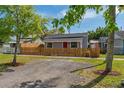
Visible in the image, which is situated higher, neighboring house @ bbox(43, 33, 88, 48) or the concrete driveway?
neighboring house @ bbox(43, 33, 88, 48)

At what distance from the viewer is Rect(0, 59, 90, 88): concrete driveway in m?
16.3

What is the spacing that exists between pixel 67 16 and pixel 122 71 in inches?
281

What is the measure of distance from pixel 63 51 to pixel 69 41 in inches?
208

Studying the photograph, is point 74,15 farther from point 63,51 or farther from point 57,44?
point 57,44

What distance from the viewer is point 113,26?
1334 cm

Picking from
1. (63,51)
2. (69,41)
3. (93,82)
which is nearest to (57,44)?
(69,41)

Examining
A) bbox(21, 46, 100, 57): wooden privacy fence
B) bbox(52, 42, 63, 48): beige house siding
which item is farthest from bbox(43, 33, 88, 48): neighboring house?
bbox(21, 46, 100, 57): wooden privacy fence

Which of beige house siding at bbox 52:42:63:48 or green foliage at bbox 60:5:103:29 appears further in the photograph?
beige house siding at bbox 52:42:63:48

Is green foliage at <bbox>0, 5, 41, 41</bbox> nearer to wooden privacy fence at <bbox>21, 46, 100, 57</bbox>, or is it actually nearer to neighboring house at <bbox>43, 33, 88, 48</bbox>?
wooden privacy fence at <bbox>21, 46, 100, 57</bbox>

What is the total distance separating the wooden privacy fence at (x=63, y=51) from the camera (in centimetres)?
3497

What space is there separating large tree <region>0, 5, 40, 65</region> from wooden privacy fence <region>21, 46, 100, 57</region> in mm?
11462

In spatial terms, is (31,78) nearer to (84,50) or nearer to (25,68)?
(25,68)

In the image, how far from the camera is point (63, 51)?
38.2 metres

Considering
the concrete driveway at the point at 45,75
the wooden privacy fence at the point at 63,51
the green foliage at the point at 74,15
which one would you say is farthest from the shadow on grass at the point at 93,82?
the wooden privacy fence at the point at 63,51
